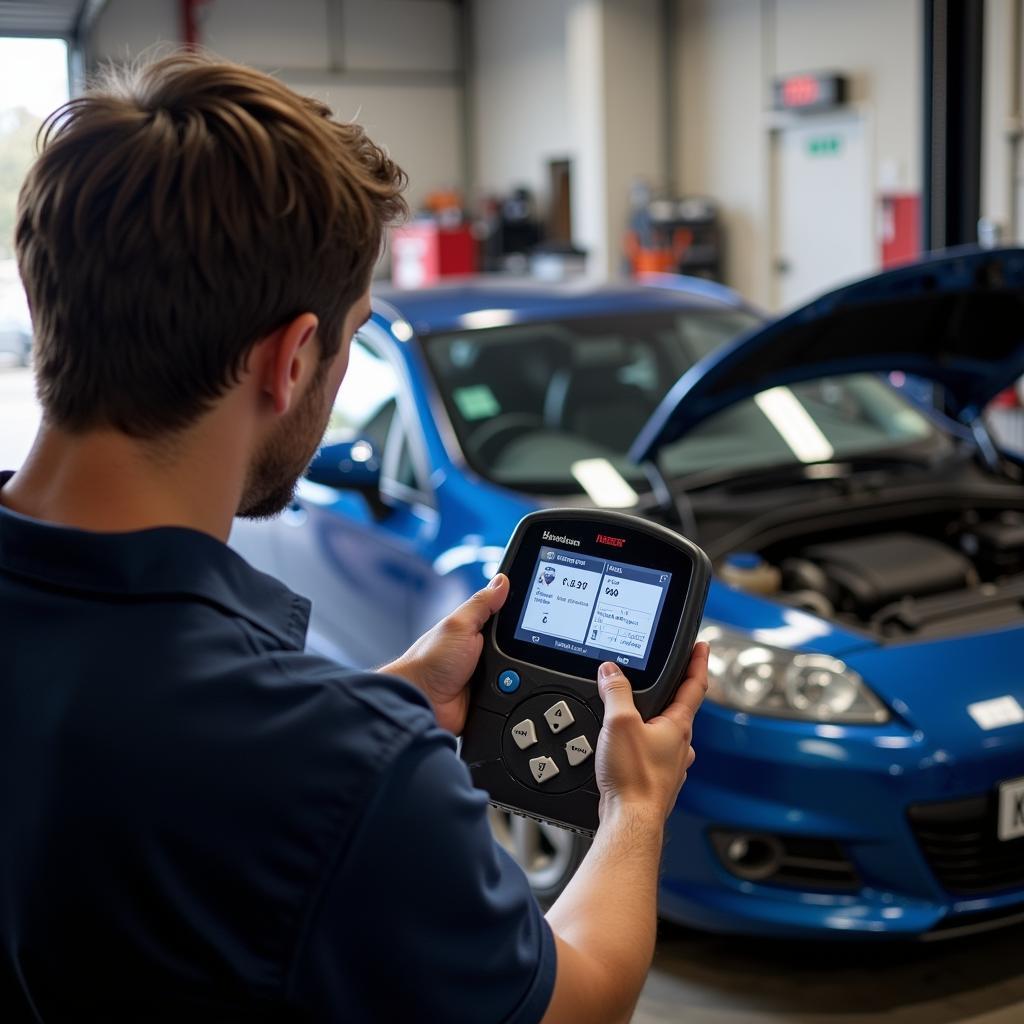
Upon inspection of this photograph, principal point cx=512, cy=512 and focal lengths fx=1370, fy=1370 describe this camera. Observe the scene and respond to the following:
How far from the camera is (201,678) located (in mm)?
809

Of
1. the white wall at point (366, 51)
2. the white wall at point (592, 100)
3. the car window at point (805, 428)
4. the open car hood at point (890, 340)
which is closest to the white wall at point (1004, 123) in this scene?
the white wall at point (592, 100)

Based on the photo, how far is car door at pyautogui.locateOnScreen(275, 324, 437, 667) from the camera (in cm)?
299

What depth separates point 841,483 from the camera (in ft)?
9.91

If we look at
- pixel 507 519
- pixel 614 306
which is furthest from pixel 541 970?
pixel 614 306

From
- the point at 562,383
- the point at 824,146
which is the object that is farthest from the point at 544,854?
the point at 824,146

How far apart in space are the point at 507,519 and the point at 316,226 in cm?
185

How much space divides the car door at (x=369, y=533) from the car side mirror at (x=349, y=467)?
2.8 inches

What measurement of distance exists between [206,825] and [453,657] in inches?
19.4

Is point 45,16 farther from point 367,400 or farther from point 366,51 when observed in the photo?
point 367,400

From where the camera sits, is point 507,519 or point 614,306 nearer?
point 507,519

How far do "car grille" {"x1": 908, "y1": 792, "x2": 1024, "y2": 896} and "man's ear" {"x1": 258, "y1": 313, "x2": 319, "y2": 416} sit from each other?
1.62 meters

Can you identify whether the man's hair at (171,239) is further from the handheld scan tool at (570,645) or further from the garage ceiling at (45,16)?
the garage ceiling at (45,16)

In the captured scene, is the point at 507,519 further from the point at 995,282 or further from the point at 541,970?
the point at 541,970

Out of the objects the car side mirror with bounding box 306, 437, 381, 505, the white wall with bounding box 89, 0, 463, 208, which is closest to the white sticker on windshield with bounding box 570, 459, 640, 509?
the car side mirror with bounding box 306, 437, 381, 505
